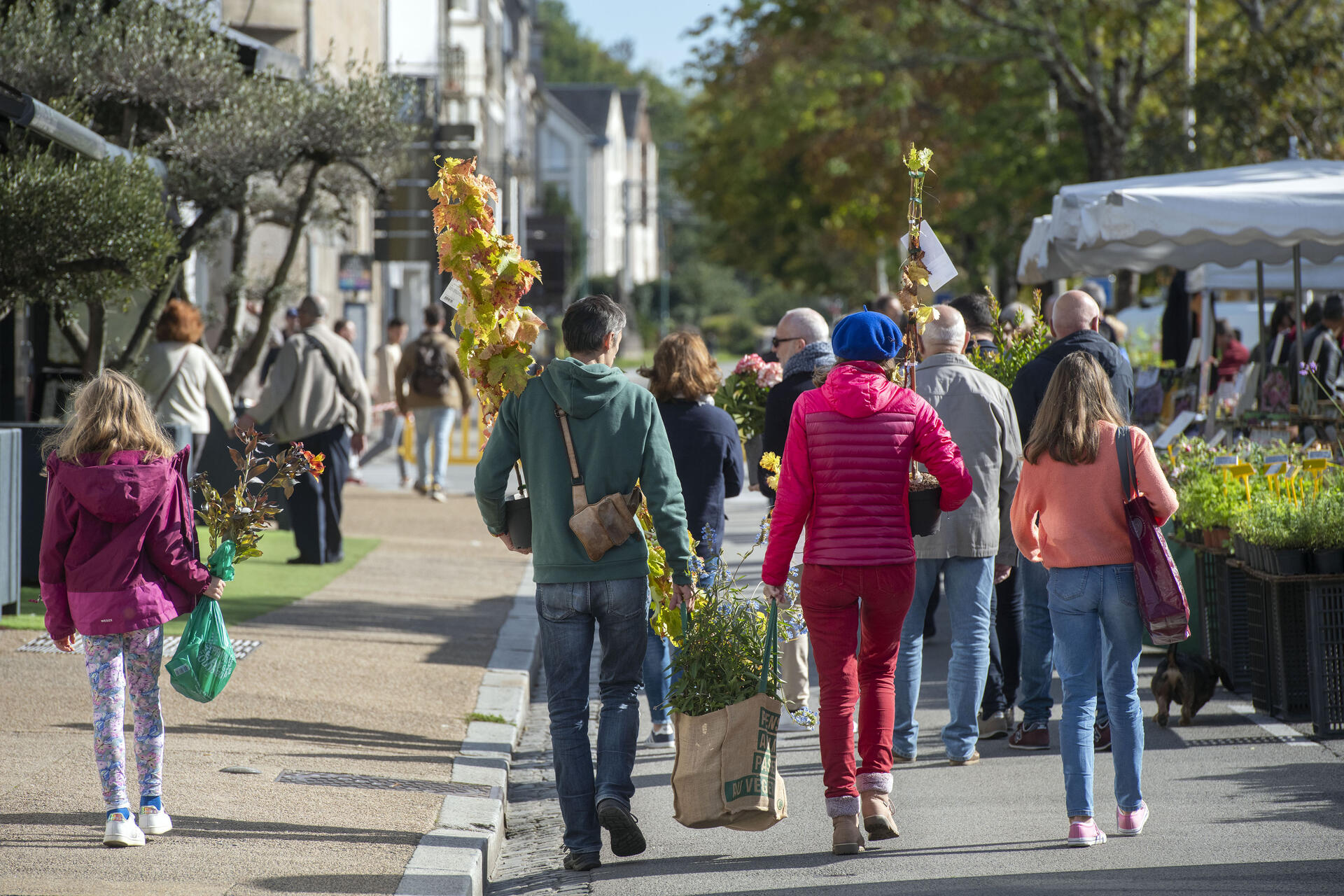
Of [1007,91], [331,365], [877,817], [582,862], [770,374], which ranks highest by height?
[1007,91]

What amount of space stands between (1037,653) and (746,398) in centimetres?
227

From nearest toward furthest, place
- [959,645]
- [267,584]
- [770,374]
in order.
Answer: [959,645]
[770,374]
[267,584]

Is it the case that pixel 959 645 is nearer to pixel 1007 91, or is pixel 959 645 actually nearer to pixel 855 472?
pixel 855 472

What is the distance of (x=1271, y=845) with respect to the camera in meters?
5.21

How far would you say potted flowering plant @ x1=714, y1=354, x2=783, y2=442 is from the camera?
8.24 metres

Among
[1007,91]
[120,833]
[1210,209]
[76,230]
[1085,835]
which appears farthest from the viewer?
[1007,91]

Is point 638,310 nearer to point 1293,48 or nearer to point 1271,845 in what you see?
point 1293,48

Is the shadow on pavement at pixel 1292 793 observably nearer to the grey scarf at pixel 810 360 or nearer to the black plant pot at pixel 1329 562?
the black plant pot at pixel 1329 562

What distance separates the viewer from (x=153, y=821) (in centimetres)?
518

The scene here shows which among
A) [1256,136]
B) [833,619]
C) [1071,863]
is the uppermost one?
[1256,136]

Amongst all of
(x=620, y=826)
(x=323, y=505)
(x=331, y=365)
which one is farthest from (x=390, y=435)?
(x=620, y=826)

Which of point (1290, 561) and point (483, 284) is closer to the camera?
point (483, 284)

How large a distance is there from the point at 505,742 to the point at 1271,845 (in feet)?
11.0

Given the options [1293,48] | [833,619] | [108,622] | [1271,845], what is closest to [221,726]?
[108,622]
